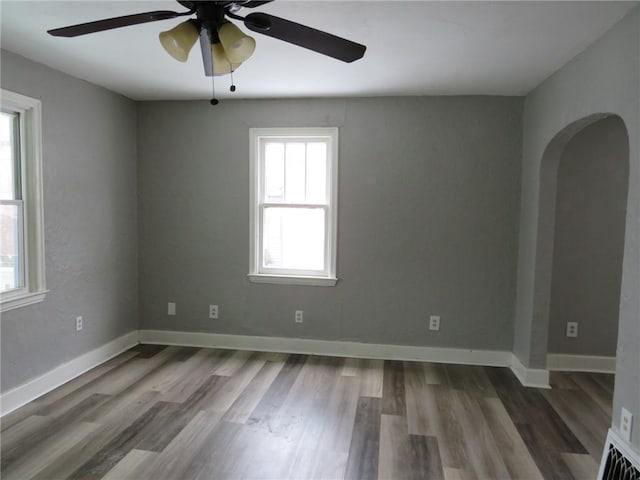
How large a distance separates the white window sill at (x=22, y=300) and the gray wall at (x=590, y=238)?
13.7 feet

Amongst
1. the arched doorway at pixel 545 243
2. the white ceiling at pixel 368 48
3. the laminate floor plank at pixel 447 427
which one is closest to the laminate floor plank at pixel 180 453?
the laminate floor plank at pixel 447 427

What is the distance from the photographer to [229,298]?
13.7 feet

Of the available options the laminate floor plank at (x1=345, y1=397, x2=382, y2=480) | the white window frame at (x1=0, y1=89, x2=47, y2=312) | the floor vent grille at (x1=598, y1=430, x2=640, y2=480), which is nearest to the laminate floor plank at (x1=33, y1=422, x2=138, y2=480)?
the white window frame at (x1=0, y1=89, x2=47, y2=312)

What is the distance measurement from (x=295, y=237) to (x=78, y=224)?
1.87 metres

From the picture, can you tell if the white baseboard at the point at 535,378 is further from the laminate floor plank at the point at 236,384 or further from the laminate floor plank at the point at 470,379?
the laminate floor plank at the point at 236,384

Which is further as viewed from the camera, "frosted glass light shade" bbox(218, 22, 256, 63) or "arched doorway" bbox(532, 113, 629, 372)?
"arched doorway" bbox(532, 113, 629, 372)

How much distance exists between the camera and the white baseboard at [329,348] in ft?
12.7

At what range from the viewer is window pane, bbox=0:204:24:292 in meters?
2.88

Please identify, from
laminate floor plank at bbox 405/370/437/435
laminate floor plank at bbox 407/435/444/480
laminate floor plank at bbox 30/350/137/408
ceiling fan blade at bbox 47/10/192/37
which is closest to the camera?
ceiling fan blade at bbox 47/10/192/37

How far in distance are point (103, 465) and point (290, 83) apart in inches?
116

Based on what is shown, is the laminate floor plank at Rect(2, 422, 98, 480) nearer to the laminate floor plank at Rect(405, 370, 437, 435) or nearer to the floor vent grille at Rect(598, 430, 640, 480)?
the laminate floor plank at Rect(405, 370, 437, 435)

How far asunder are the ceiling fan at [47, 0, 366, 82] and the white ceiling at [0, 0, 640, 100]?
1.72ft

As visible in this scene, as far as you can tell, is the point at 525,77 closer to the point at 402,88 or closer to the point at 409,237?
the point at 402,88

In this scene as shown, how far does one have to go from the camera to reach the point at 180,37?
1625 millimetres
